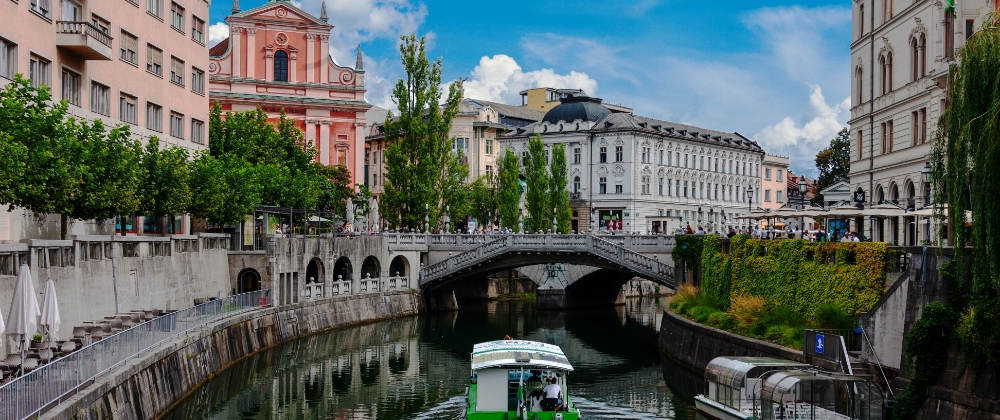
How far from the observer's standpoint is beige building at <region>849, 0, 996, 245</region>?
52.1 m

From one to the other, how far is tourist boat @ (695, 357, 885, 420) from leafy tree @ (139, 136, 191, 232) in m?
27.6

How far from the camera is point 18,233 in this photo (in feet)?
158

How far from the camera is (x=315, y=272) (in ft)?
243

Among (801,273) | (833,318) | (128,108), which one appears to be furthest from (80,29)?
(833,318)

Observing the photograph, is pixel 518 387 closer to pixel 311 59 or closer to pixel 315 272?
pixel 315 272

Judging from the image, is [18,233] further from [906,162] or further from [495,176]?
[495,176]

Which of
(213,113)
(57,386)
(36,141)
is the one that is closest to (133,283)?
(36,141)

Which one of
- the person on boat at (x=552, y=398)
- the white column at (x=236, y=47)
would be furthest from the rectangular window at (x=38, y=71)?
the white column at (x=236, y=47)

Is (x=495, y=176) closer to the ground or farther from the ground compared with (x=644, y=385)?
farther from the ground

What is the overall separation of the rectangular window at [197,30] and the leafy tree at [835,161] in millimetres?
76490

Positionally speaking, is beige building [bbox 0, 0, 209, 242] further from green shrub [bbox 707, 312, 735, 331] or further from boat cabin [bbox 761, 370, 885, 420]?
boat cabin [bbox 761, 370, 885, 420]

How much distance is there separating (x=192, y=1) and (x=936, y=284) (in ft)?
157

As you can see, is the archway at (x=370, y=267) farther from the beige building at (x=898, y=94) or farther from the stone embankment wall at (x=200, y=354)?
the beige building at (x=898, y=94)

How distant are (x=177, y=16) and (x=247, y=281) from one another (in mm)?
15643
